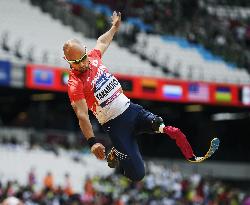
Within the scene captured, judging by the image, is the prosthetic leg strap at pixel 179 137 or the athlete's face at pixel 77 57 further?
the prosthetic leg strap at pixel 179 137

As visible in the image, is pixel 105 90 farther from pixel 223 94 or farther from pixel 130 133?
pixel 223 94

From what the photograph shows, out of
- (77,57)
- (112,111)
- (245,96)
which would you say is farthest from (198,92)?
(77,57)

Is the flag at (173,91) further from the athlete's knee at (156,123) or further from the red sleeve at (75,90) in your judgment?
the red sleeve at (75,90)

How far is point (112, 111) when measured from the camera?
1051 cm

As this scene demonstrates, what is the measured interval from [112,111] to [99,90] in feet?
1.15

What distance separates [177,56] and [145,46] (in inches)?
75.5

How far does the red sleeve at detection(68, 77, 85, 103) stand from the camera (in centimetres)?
998

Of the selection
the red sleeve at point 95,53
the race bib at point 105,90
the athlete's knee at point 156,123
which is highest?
the red sleeve at point 95,53

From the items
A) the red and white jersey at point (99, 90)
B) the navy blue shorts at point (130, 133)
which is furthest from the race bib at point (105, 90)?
the navy blue shorts at point (130, 133)

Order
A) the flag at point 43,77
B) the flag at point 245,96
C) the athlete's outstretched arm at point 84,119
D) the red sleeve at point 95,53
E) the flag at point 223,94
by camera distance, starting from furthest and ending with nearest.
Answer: the flag at point 245,96
the flag at point 223,94
the flag at point 43,77
the red sleeve at point 95,53
the athlete's outstretched arm at point 84,119

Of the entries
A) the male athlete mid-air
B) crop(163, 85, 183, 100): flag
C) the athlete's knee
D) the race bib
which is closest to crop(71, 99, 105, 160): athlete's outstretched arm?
the male athlete mid-air

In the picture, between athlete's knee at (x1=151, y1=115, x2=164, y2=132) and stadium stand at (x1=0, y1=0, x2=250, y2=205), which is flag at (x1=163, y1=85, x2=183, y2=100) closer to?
stadium stand at (x1=0, y1=0, x2=250, y2=205)

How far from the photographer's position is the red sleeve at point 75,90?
9984 millimetres

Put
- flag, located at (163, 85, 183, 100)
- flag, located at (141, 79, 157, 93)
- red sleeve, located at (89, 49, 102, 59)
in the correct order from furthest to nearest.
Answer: flag, located at (163, 85, 183, 100) < flag, located at (141, 79, 157, 93) < red sleeve, located at (89, 49, 102, 59)
